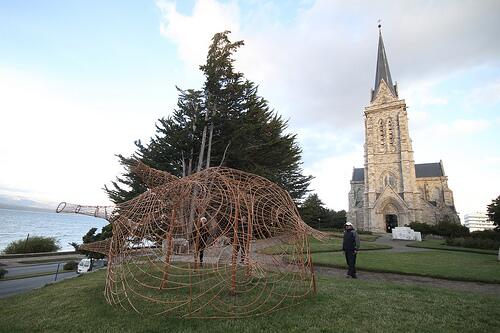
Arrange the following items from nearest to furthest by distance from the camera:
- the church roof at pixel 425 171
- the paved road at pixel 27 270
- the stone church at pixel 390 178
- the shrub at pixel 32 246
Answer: the paved road at pixel 27 270 < the shrub at pixel 32 246 < the stone church at pixel 390 178 < the church roof at pixel 425 171

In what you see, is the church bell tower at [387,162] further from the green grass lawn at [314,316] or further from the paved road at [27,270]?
the paved road at [27,270]

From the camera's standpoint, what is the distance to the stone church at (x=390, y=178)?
46881 millimetres

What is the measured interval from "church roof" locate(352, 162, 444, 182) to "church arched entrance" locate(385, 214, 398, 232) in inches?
600

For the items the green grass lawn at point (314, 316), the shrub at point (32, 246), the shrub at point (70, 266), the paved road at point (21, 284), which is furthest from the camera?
the shrub at point (32, 246)

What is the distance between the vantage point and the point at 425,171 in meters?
61.9

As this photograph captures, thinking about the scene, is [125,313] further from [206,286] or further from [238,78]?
[238,78]

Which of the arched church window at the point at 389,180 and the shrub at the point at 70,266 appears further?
the arched church window at the point at 389,180

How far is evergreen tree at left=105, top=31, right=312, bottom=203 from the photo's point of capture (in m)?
18.5

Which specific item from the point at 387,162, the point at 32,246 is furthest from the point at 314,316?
the point at 387,162

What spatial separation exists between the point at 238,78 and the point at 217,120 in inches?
162

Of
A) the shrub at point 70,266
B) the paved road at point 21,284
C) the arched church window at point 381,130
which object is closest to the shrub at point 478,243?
the arched church window at point 381,130

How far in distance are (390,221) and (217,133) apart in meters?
41.9

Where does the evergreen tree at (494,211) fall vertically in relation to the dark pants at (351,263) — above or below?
above

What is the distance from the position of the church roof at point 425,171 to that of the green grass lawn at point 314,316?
200 ft
